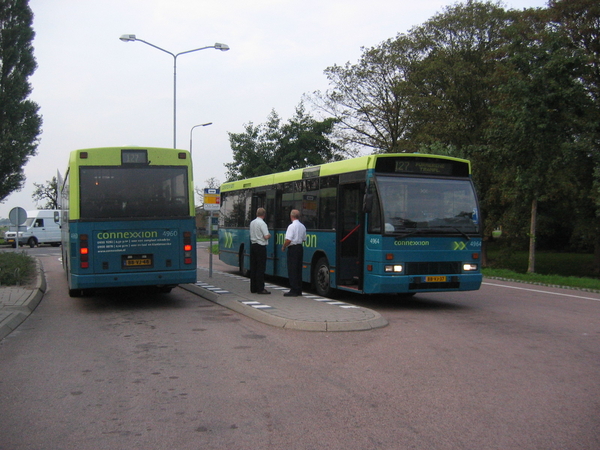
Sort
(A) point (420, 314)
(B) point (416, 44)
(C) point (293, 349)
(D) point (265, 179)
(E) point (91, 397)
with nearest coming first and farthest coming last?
1. (E) point (91, 397)
2. (C) point (293, 349)
3. (A) point (420, 314)
4. (D) point (265, 179)
5. (B) point (416, 44)

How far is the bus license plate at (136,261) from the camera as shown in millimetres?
11453

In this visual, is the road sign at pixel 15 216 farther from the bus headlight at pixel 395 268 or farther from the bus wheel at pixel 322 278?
the bus headlight at pixel 395 268

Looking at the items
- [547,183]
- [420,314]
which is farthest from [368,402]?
[547,183]

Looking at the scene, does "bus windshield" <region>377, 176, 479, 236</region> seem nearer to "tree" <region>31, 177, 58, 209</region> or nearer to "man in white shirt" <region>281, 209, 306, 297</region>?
"man in white shirt" <region>281, 209, 306, 297</region>

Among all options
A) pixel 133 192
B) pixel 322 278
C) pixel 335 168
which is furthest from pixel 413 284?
pixel 133 192

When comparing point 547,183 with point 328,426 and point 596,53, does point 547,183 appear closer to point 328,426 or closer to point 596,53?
point 596,53

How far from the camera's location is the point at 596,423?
4.81 m

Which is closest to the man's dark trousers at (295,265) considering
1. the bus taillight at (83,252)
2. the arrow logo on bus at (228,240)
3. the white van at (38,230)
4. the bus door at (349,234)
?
the bus door at (349,234)

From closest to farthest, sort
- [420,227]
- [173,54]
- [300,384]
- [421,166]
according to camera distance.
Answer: [300,384] → [420,227] → [421,166] → [173,54]

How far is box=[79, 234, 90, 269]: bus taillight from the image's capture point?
11.1 m

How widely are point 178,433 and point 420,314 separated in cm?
676

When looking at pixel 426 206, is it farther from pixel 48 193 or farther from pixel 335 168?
pixel 48 193

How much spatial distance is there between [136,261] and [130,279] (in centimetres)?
36

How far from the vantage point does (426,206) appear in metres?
11.1
